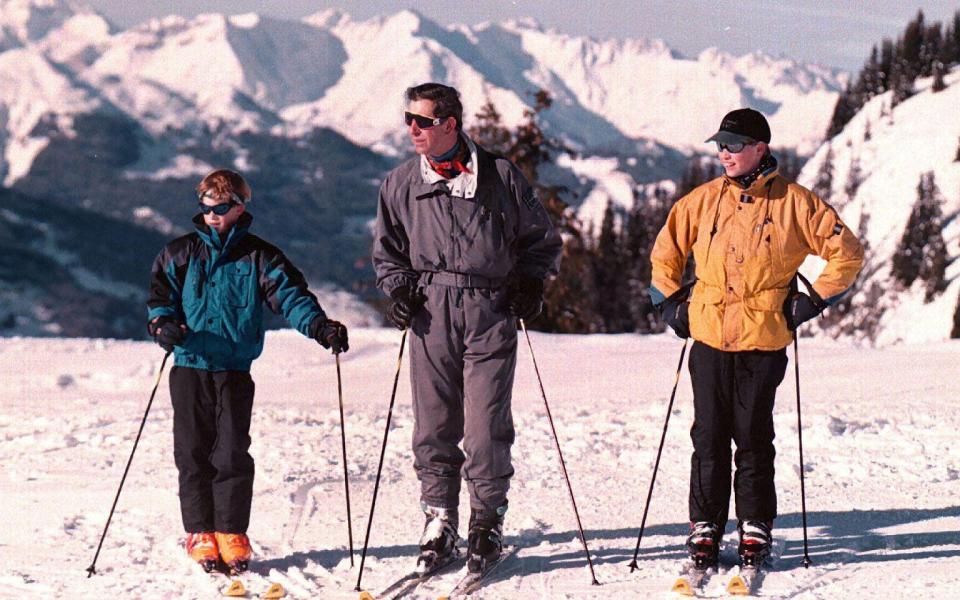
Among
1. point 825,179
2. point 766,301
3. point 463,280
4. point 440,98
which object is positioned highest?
point 825,179

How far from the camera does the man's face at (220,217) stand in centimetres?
506

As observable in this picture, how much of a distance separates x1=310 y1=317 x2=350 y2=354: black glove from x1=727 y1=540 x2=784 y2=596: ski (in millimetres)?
1945

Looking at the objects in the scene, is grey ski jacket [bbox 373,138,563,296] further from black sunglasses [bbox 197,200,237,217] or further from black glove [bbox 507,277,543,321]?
black sunglasses [bbox 197,200,237,217]

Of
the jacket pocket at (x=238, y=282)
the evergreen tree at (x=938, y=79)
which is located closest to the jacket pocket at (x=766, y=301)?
the jacket pocket at (x=238, y=282)

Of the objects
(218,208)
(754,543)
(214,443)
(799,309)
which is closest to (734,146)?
(799,309)

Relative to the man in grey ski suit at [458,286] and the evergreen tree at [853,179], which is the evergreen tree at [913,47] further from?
the man in grey ski suit at [458,286]

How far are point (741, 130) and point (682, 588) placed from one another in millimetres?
1977

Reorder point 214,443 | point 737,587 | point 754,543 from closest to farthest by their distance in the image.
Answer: point 737,587 → point 754,543 → point 214,443

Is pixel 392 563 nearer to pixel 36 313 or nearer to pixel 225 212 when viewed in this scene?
pixel 225 212

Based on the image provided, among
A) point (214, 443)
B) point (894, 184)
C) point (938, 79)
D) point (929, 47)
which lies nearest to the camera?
point (214, 443)

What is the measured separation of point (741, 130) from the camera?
4781mm

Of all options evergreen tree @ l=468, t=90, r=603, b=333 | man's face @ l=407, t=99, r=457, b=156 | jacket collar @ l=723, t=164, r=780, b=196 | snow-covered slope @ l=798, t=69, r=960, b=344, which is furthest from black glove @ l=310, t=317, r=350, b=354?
snow-covered slope @ l=798, t=69, r=960, b=344

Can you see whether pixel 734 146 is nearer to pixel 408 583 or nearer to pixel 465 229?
pixel 465 229

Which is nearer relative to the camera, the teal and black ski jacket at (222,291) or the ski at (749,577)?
the ski at (749,577)
